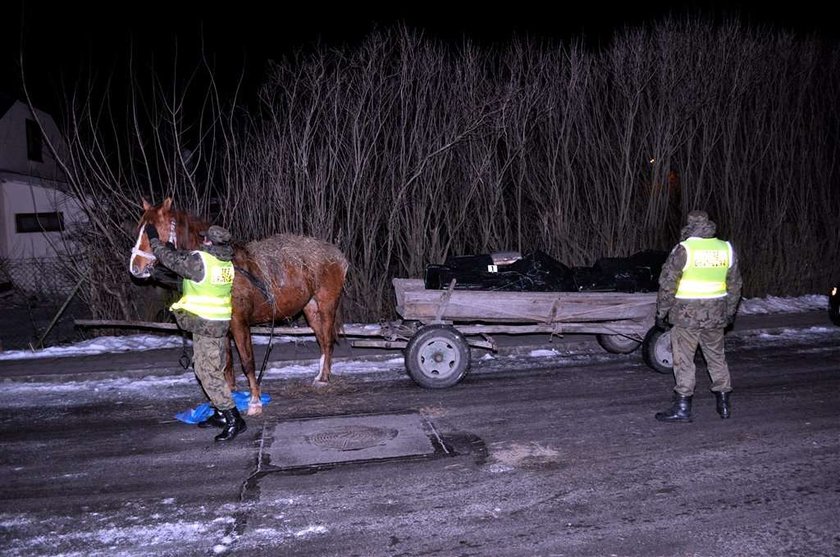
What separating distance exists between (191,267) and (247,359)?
57.7 inches

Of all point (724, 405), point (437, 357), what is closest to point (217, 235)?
point (437, 357)

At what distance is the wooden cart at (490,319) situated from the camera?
27.6ft

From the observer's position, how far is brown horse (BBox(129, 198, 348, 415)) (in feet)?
23.1

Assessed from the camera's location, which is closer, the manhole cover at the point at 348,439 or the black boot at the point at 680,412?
the manhole cover at the point at 348,439

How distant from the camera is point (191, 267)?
21.0 feet

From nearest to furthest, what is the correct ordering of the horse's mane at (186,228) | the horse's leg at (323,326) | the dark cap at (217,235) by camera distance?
the dark cap at (217,235), the horse's mane at (186,228), the horse's leg at (323,326)

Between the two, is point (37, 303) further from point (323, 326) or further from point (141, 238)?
point (141, 238)

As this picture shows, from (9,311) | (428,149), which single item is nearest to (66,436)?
(428,149)

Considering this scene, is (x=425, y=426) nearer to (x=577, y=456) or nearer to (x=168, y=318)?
(x=577, y=456)

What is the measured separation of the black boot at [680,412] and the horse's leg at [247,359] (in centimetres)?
422

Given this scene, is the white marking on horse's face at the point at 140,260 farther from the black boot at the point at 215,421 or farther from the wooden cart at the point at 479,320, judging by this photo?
the wooden cart at the point at 479,320

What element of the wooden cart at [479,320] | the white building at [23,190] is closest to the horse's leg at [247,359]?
the wooden cart at [479,320]

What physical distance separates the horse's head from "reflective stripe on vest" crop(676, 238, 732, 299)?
524 cm

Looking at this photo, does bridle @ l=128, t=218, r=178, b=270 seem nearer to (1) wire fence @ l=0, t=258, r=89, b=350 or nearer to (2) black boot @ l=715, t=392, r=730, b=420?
(1) wire fence @ l=0, t=258, r=89, b=350
